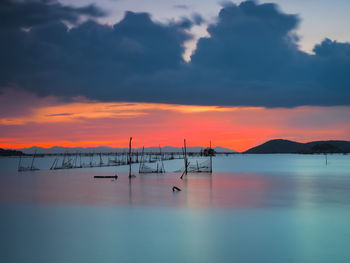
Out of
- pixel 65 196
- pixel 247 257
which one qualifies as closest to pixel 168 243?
pixel 247 257

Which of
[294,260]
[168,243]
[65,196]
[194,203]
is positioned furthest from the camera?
[65,196]

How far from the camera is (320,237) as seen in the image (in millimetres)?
16016

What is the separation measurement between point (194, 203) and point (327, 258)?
14.1 m

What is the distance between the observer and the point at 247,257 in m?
13.1

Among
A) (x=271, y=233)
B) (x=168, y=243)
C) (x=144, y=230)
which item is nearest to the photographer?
(x=168, y=243)

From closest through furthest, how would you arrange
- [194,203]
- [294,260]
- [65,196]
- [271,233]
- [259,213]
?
[294,260] < [271,233] < [259,213] < [194,203] < [65,196]

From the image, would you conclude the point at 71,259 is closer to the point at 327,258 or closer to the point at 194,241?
the point at 194,241

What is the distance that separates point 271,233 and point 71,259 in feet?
28.4

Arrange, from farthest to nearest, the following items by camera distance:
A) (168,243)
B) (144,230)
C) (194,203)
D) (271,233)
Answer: (194,203) → (144,230) → (271,233) → (168,243)

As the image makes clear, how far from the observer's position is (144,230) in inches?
699

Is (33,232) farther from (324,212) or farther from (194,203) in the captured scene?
(324,212)

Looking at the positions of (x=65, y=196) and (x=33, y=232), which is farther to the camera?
(x=65, y=196)

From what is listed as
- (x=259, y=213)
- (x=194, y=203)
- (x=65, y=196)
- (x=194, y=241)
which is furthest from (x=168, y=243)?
(x=65, y=196)

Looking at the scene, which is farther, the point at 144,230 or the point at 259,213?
the point at 259,213
